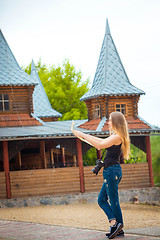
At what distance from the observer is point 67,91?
3641 cm

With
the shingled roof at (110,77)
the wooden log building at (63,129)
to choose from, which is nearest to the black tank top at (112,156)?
the wooden log building at (63,129)

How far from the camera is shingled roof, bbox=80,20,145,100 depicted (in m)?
17.8

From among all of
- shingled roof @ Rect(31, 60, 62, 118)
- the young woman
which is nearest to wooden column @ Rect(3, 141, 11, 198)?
shingled roof @ Rect(31, 60, 62, 118)

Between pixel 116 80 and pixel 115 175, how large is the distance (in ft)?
44.7

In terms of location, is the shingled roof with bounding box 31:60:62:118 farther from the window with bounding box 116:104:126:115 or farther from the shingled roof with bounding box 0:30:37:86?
the window with bounding box 116:104:126:115

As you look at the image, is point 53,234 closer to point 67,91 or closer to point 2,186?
point 2,186

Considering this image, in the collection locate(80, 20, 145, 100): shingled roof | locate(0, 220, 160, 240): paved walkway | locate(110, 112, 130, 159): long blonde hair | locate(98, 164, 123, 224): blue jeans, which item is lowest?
locate(0, 220, 160, 240): paved walkway

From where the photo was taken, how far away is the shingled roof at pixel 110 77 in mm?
17844

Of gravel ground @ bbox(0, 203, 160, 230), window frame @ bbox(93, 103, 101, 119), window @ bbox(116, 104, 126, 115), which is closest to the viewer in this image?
gravel ground @ bbox(0, 203, 160, 230)

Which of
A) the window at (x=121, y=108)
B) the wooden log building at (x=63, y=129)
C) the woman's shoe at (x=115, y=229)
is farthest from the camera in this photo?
the window at (x=121, y=108)

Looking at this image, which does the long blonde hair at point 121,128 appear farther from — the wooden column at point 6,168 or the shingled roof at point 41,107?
the shingled roof at point 41,107

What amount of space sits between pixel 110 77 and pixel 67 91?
17.9 meters

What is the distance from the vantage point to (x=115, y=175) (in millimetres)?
5238

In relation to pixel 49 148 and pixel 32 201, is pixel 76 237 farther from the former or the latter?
pixel 49 148
